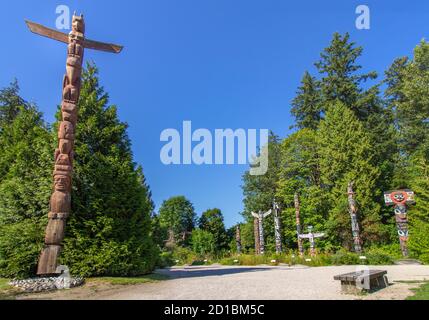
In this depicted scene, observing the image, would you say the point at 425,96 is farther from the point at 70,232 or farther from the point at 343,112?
the point at 70,232

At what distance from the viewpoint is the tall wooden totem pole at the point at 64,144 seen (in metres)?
11.3

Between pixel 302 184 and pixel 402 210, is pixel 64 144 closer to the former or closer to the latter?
pixel 402 210

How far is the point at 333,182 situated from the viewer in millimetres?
34750

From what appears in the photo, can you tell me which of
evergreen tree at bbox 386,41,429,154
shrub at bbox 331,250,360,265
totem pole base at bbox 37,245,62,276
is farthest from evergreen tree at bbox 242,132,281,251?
totem pole base at bbox 37,245,62,276

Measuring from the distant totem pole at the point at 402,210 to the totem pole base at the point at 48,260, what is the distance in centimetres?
2263

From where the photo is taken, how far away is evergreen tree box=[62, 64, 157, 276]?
1259 cm

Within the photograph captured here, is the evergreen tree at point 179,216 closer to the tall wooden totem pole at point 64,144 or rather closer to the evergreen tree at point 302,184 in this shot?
the evergreen tree at point 302,184

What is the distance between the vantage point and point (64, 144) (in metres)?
12.0

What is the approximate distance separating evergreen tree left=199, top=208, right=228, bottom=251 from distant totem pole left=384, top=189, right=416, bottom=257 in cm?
3150

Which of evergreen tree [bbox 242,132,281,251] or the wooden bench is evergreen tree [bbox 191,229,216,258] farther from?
the wooden bench

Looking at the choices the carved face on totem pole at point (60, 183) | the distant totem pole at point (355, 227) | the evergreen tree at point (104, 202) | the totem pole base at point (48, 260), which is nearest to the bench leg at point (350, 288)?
the evergreen tree at point (104, 202)

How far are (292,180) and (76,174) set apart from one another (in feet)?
91.4
